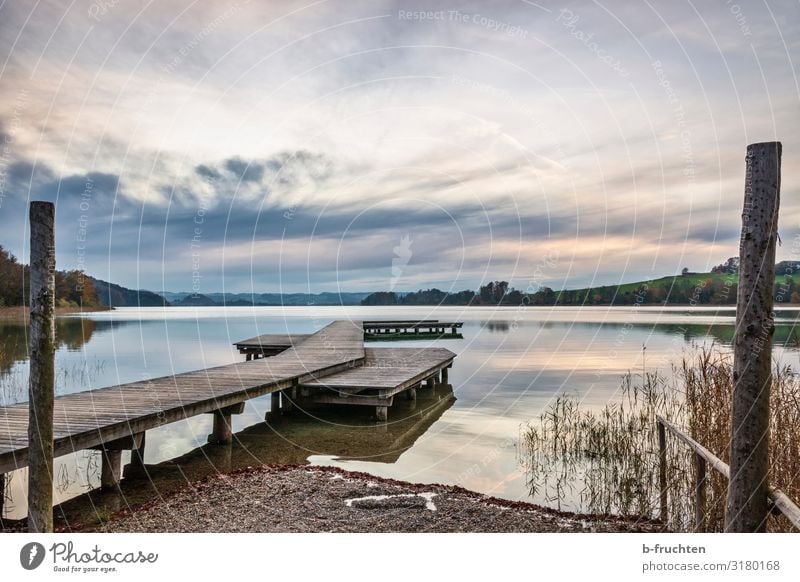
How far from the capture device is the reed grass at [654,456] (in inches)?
185

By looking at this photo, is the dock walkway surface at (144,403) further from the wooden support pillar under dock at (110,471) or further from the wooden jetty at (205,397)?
the wooden support pillar under dock at (110,471)

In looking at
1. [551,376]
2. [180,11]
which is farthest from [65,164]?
[551,376]

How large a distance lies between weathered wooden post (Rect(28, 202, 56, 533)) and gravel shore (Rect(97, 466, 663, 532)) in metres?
1.01

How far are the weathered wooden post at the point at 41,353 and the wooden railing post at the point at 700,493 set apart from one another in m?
4.75

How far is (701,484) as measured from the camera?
14.5 ft

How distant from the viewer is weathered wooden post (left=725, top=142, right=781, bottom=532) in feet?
10.3

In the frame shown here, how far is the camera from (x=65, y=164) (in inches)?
262

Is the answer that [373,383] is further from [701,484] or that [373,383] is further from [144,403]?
[701,484]

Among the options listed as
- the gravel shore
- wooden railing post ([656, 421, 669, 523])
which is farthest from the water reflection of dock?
wooden railing post ([656, 421, 669, 523])

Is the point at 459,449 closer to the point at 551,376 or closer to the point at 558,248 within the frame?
the point at 558,248

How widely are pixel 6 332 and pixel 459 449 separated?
24.0 metres

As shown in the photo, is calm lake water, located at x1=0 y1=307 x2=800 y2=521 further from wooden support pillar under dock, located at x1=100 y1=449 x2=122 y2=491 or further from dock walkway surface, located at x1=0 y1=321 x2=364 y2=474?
dock walkway surface, located at x1=0 y1=321 x2=364 y2=474

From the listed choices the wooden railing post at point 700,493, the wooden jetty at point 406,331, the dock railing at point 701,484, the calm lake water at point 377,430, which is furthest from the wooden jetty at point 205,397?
the wooden jetty at point 406,331

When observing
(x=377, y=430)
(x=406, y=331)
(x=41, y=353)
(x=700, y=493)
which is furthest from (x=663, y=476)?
(x=406, y=331)
